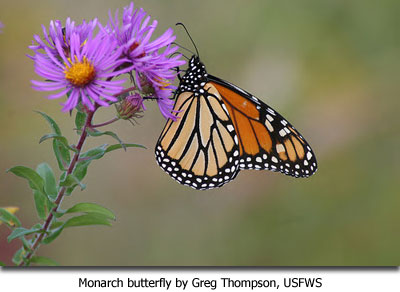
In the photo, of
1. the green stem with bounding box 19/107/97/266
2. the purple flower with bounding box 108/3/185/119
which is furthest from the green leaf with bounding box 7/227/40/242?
the purple flower with bounding box 108/3/185/119

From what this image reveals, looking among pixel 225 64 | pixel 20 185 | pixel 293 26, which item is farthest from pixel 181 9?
pixel 20 185

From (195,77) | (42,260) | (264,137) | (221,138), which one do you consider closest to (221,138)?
(221,138)

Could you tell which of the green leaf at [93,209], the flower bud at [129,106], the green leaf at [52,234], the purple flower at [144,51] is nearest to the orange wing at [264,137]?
the purple flower at [144,51]

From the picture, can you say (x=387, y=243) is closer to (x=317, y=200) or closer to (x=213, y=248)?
(x=317, y=200)

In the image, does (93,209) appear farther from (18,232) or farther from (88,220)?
(18,232)

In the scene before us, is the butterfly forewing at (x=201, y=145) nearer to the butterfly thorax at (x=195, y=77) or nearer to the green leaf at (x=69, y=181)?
the butterfly thorax at (x=195, y=77)

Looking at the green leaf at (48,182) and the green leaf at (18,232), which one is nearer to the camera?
the green leaf at (18,232)
